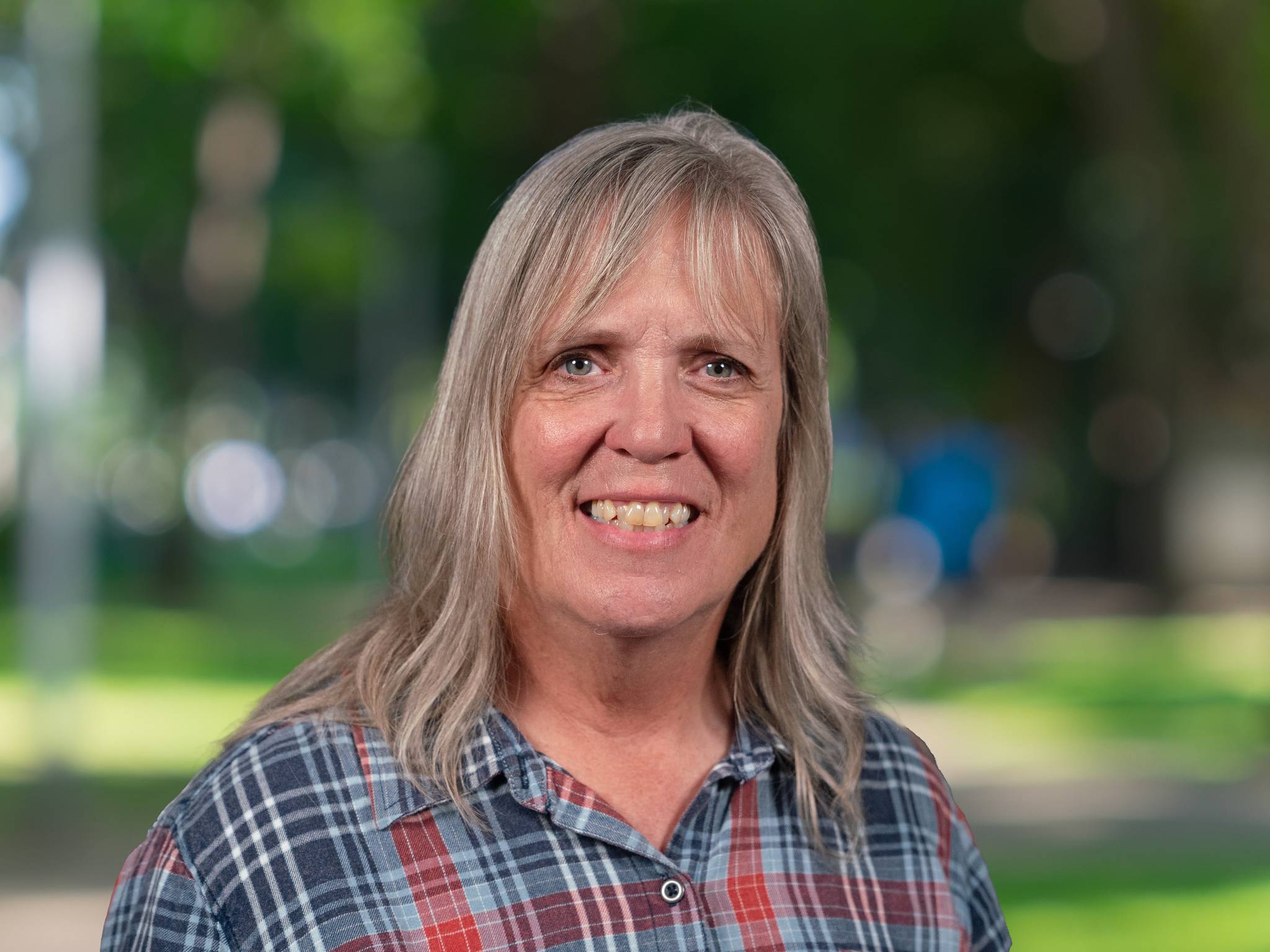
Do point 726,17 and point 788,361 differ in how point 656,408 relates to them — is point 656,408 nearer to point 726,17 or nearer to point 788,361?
point 788,361

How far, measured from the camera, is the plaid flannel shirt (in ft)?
7.65

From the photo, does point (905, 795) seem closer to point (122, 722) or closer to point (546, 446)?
point (546, 446)

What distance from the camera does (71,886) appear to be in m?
8.11

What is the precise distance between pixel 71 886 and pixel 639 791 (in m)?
6.17

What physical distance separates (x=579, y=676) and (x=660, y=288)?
54cm

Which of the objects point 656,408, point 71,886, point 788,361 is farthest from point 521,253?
point 71,886

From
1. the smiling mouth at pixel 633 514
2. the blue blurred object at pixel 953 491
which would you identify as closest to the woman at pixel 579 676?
the smiling mouth at pixel 633 514

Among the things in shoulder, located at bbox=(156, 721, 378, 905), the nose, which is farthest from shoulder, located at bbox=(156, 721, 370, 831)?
the nose

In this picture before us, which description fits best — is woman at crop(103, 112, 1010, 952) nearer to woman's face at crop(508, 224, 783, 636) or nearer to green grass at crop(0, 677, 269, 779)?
woman's face at crop(508, 224, 783, 636)

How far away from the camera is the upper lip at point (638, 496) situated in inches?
97.0

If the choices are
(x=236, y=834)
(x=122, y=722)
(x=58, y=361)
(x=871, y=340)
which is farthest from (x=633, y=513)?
(x=871, y=340)

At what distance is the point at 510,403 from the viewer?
252 centimetres

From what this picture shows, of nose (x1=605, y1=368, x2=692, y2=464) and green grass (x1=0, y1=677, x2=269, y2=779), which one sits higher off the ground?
nose (x1=605, y1=368, x2=692, y2=464)

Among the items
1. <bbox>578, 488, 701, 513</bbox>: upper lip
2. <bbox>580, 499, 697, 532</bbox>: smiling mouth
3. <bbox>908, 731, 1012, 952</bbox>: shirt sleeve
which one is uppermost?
<bbox>578, 488, 701, 513</bbox>: upper lip
